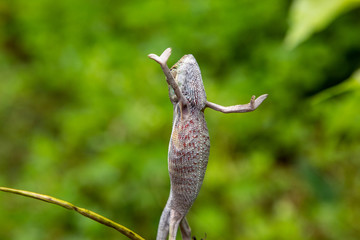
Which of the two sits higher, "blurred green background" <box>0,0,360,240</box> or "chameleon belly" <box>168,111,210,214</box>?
"blurred green background" <box>0,0,360,240</box>

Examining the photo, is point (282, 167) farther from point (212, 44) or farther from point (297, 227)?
point (212, 44)

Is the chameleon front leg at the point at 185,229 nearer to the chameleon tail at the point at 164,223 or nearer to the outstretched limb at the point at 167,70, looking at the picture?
the chameleon tail at the point at 164,223

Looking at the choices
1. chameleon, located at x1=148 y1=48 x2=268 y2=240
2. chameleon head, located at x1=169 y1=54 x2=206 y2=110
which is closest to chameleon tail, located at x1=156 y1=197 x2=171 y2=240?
chameleon, located at x1=148 y1=48 x2=268 y2=240

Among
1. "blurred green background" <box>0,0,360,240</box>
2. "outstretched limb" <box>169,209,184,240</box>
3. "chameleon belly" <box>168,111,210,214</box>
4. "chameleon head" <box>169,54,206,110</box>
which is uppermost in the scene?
"blurred green background" <box>0,0,360,240</box>

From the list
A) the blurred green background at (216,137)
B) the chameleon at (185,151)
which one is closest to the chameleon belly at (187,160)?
the chameleon at (185,151)

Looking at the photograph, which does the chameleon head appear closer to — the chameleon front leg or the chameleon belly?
the chameleon belly

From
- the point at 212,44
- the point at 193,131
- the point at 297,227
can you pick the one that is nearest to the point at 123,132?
the point at 212,44

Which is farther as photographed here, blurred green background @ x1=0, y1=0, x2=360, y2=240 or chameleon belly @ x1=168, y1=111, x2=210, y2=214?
blurred green background @ x1=0, y1=0, x2=360, y2=240
